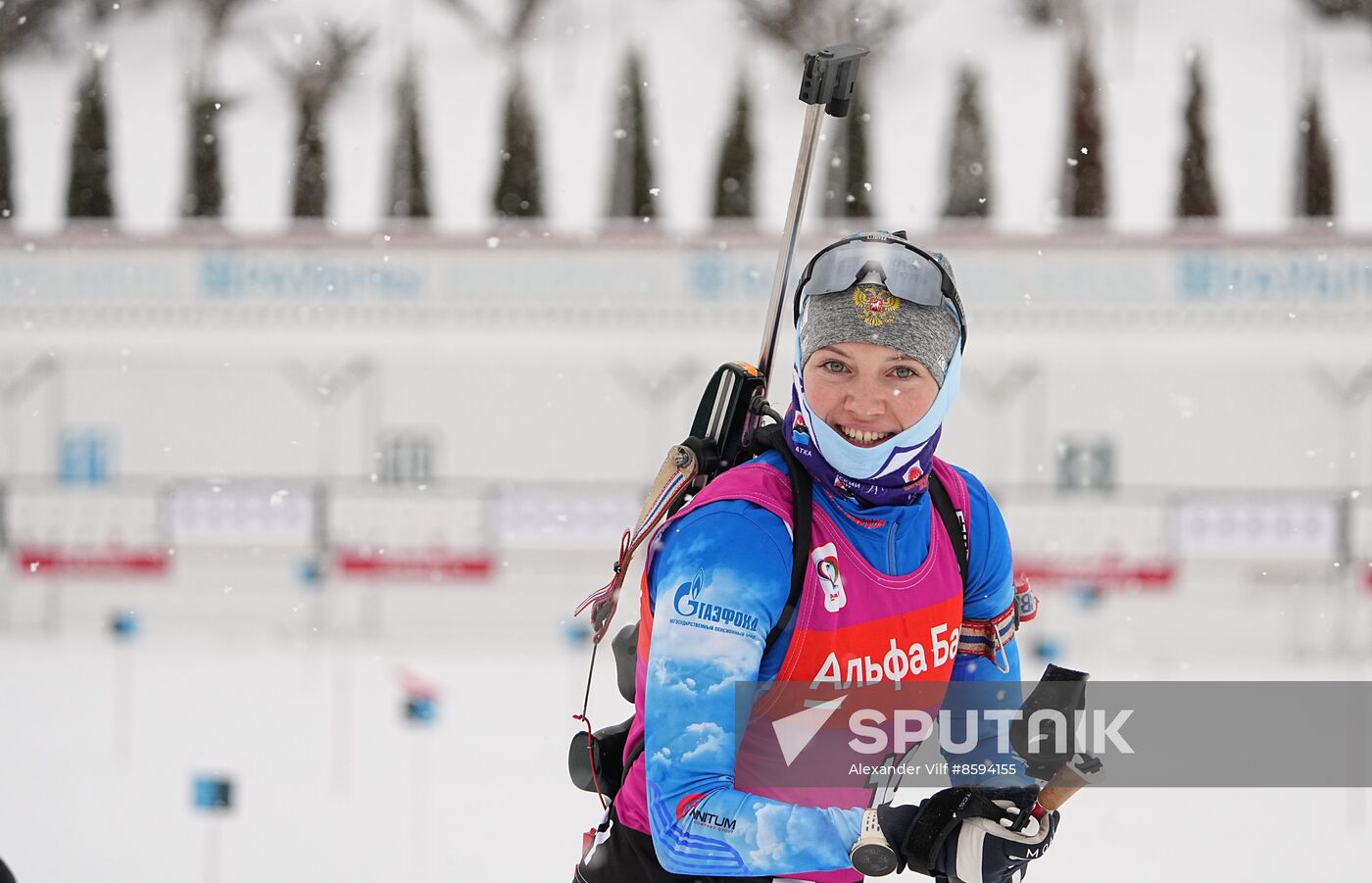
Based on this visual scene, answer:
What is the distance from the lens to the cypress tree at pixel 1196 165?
15820mm

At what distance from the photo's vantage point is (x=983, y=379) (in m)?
13.4

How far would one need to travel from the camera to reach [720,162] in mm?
15430

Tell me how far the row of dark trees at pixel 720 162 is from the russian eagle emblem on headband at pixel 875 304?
1321 centimetres

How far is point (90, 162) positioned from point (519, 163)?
4892mm

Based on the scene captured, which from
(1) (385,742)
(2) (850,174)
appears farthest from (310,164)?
(1) (385,742)

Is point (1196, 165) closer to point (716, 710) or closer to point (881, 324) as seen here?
point (881, 324)

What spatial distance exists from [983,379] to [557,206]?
7983 mm

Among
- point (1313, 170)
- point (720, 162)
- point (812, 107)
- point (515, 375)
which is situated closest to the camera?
point (812, 107)

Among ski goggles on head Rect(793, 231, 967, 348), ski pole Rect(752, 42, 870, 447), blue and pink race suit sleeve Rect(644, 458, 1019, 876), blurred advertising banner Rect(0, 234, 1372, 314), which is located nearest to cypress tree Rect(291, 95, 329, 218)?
blurred advertising banner Rect(0, 234, 1372, 314)

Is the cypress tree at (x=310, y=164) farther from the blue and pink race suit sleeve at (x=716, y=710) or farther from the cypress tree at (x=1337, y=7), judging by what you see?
the cypress tree at (x=1337, y=7)

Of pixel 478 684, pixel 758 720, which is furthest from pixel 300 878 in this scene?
pixel 478 684

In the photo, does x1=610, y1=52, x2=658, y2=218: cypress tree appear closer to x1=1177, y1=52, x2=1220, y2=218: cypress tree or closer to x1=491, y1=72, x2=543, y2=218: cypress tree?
x1=491, y1=72, x2=543, y2=218: cypress tree

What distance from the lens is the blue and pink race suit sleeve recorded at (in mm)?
1771

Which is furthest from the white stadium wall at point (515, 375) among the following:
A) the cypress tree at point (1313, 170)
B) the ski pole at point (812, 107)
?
the ski pole at point (812, 107)
